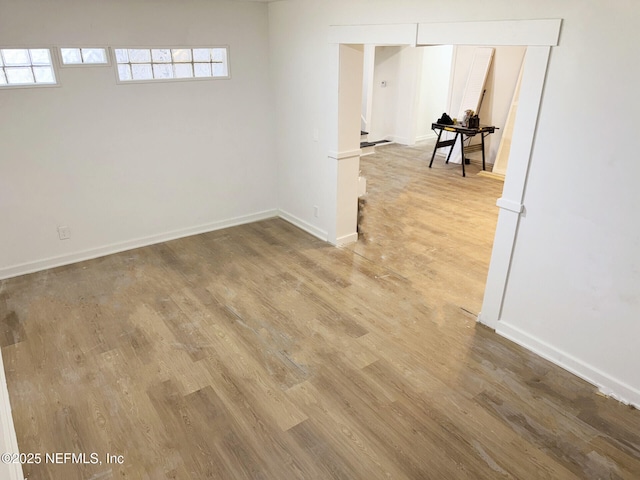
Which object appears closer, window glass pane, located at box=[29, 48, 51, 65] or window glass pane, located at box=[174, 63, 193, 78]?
window glass pane, located at box=[29, 48, 51, 65]

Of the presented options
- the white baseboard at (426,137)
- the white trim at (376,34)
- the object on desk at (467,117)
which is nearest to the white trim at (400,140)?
the white baseboard at (426,137)

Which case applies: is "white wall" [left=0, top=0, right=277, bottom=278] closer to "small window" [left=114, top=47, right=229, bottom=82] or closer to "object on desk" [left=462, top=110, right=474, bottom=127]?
"small window" [left=114, top=47, right=229, bottom=82]

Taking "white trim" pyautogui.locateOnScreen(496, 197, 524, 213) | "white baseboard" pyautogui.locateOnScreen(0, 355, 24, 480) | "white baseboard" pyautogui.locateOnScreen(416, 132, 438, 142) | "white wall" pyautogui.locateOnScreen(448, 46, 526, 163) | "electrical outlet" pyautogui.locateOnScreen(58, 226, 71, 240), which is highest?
"white wall" pyautogui.locateOnScreen(448, 46, 526, 163)

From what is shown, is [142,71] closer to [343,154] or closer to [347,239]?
[343,154]

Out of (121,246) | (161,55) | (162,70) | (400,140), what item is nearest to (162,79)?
(162,70)

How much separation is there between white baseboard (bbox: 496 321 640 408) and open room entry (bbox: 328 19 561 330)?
154 millimetres

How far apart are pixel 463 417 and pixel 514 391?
17.6 inches

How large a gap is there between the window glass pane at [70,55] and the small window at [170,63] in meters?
0.32

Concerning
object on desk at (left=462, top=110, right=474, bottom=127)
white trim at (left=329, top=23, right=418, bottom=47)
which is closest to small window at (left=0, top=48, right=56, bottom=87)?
white trim at (left=329, top=23, right=418, bottom=47)

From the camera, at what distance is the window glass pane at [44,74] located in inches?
149

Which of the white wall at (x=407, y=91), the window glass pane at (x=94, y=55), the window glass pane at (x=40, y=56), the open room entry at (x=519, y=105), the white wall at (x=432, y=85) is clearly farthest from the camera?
the white wall at (x=432, y=85)

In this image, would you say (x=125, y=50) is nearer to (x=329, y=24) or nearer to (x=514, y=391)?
(x=329, y=24)

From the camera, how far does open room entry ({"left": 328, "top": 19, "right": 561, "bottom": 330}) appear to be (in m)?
2.71

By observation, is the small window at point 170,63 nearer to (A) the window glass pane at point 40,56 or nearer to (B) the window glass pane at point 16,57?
(A) the window glass pane at point 40,56
